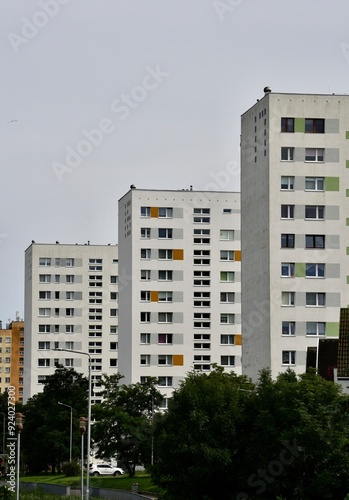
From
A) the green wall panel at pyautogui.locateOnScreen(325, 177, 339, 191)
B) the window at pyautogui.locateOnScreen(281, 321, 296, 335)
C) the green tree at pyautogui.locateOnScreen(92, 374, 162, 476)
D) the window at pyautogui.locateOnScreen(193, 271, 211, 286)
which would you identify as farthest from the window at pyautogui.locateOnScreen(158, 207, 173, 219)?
the window at pyautogui.locateOnScreen(281, 321, 296, 335)

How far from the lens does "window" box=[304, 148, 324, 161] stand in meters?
90.9

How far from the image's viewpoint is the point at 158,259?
125312 millimetres

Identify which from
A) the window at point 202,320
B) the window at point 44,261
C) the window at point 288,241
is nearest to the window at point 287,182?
the window at point 288,241

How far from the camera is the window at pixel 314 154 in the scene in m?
90.9

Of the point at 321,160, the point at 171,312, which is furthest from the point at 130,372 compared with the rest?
the point at 321,160

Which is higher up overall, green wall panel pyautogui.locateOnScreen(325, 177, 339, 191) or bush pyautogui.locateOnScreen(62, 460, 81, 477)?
green wall panel pyautogui.locateOnScreen(325, 177, 339, 191)

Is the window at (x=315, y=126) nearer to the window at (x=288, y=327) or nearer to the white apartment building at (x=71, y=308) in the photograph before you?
the window at (x=288, y=327)

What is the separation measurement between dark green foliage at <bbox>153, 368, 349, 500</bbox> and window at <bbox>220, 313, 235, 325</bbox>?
6955 cm

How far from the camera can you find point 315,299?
90.2 meters

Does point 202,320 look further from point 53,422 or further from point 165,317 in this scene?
point 53,422

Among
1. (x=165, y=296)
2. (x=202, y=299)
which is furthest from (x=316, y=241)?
(x=202, y=299)

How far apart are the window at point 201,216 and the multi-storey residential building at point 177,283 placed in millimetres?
105

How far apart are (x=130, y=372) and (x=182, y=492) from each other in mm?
67964

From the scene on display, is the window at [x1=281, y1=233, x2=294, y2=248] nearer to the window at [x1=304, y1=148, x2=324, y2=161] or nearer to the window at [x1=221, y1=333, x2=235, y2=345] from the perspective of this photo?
the window at [x1=304, y1=148, x2=324, y2=161]
